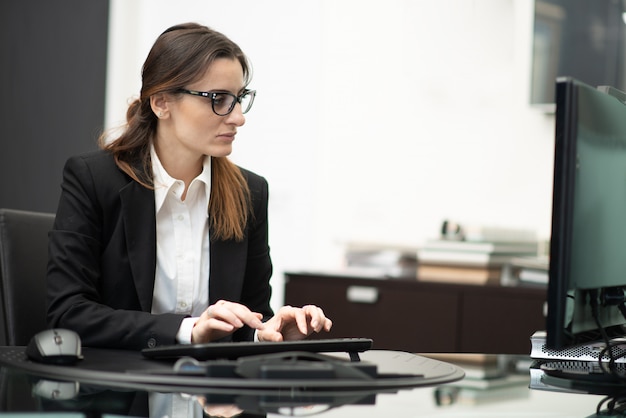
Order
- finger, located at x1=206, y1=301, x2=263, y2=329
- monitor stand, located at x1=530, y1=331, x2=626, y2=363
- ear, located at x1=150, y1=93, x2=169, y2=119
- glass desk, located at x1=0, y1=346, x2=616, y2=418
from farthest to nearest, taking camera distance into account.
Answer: ear, located at x1=150, y1=93, x2=169, y2=119, monitor stand, located at x1=530, y1=331, x2=626, y2=363, finger, located at x1=206, y1=301, x2=263, y2=329, glass desk, located at x1=0, y1=346, x2=616, y2=418

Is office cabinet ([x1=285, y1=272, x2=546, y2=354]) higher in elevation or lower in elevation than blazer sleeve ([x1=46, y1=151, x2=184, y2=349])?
lower

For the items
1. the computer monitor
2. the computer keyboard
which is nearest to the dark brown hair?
the computer keyboard

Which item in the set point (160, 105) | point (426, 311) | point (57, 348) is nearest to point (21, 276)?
point (160, 105)

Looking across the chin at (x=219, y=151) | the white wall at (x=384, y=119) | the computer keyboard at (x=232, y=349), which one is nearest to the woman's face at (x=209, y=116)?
the chin at (x=219, y=151)

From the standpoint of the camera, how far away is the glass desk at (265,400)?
1.04m

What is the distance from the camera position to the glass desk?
3.41 ft

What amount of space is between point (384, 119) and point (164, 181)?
77.7 inches

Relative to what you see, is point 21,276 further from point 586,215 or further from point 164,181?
point 586,215

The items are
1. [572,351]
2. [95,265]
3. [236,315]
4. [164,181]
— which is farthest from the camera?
[164,181]

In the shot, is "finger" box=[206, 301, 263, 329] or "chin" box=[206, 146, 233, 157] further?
"chin" box=[206, 146, 233, 157]

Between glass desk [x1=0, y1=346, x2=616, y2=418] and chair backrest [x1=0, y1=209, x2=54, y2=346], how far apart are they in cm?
64

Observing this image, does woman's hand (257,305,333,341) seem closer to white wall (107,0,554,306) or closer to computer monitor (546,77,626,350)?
computer monitor (546,77,626,350)

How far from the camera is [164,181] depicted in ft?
6.59

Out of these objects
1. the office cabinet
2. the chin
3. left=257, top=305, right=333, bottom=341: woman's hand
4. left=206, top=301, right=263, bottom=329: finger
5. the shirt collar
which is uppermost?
the chin
